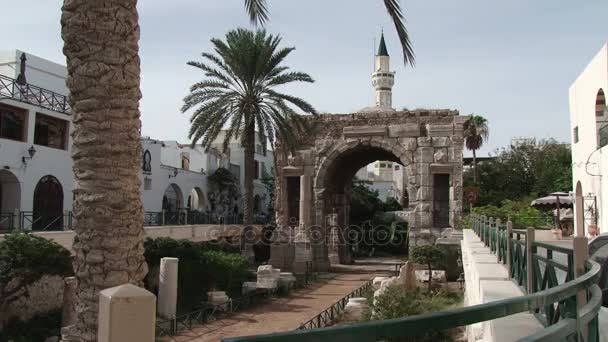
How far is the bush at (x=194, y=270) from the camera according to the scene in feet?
54.7

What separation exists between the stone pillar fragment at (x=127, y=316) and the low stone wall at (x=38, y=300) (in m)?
11.6

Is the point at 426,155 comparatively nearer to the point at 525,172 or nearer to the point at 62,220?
the point at 62,220

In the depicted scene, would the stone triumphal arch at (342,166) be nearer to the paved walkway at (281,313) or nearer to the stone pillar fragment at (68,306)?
the paved walkway at (281,313)

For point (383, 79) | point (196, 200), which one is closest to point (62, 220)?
point (196, 200)

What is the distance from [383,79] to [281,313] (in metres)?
41.0

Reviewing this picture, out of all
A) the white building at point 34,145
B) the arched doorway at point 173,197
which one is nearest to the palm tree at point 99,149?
the white building at point 34,145

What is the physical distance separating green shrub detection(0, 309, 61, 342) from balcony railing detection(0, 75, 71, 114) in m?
9.49

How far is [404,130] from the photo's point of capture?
24.4 m

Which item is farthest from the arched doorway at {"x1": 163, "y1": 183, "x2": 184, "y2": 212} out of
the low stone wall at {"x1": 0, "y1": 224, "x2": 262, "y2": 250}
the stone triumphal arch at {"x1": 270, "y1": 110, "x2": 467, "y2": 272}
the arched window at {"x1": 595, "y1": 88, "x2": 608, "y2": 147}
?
the arched window at {"x1": 595, "y1": 88, "x2": 608, "y2": 147}

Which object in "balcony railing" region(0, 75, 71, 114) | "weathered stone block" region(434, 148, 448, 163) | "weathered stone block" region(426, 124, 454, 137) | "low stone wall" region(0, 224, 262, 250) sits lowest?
"low stone wall" region(0, 224, 262, 250)

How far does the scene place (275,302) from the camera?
1819 cm

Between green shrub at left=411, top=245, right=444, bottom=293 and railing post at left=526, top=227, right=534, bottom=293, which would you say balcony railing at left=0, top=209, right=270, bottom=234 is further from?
railing post at left=526, top=227, right=534, bottom=293

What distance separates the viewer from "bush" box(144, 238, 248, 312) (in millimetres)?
16688

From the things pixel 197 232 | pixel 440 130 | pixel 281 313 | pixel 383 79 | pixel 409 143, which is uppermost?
pixel 383 79
